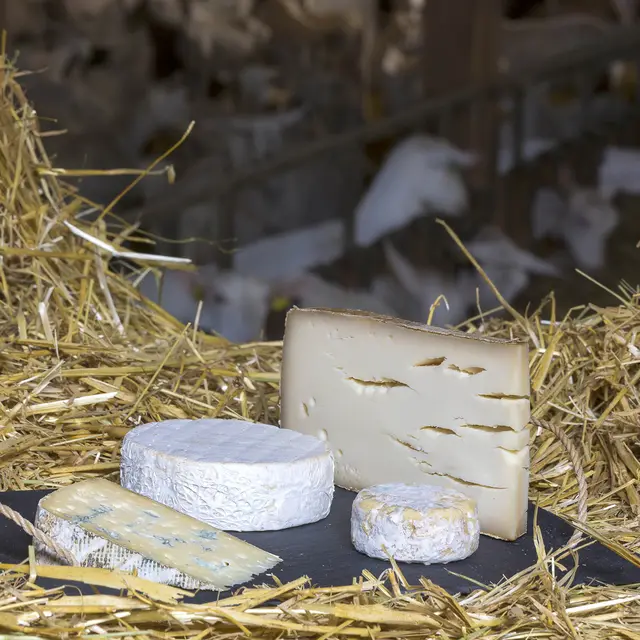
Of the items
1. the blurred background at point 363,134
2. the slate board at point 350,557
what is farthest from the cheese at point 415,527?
the blurred background at point 363,134

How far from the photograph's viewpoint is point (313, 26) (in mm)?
3160

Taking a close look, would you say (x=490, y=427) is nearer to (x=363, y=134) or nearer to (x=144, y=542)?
(x=144, y=542)

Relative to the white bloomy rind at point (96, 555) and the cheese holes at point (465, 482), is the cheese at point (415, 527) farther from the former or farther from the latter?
the white bloomy rind at point (96, 555)

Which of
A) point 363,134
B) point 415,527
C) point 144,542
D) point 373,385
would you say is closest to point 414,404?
point 373,385

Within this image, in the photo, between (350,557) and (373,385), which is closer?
(350,557)

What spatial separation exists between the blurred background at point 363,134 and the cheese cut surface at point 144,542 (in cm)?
191

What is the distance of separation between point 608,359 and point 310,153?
183cm

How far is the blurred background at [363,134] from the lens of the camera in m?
2.92

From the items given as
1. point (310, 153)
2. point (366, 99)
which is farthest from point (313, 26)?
point (310, 153)

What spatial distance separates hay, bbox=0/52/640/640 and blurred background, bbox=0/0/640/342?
4.75 ft

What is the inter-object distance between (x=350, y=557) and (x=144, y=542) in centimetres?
17

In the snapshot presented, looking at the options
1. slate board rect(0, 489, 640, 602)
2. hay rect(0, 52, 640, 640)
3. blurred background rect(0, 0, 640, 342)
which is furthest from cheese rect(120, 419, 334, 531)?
blurred background rect(0, 0, 640, 342)

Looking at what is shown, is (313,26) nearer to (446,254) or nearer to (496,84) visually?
(496,84)

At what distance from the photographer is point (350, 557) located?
86 cm
